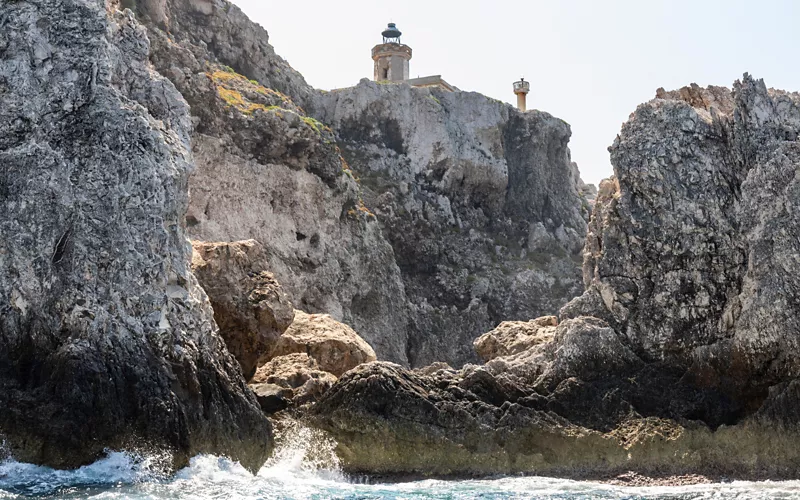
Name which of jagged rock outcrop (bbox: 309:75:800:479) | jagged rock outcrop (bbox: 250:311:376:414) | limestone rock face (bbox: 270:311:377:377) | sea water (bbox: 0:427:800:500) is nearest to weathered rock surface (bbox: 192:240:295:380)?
jagged rock outcrop (bbox: 250:311:376:414)

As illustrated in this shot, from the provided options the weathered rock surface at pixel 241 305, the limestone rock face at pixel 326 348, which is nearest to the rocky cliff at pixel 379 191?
the limestone rock face at pixel 326 348

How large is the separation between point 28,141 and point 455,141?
3544 centimetres

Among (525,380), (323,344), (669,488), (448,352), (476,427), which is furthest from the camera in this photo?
(448,352)

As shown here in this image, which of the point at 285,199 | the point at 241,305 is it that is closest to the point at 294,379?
the point at 241,305

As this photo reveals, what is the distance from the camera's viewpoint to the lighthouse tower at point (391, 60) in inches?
2707


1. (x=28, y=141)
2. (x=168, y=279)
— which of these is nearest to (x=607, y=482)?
(x=168, y=279)

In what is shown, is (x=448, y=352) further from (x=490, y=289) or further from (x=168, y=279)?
(x=168, y=279)

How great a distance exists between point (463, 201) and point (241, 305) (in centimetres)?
3087

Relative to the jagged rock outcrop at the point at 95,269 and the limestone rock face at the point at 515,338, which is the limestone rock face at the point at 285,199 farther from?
the jagged rock outcrop at the point at 95,269

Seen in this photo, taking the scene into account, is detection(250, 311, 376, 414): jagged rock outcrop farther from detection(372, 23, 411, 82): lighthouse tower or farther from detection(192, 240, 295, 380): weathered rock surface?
detection(372, 23, 411, 82): lighthouse tower

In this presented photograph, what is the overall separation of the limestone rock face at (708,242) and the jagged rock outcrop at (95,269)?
397 inches

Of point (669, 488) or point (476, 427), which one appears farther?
point (476, 427)

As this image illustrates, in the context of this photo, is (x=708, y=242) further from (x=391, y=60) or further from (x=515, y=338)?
(x=391, y=60)

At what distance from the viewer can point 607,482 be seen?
21.9 m
